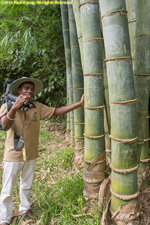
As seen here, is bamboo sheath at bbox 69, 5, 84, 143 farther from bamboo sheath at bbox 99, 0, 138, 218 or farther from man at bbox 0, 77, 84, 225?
Result: bamboo sheath at bbox 99, 0, 138, 218

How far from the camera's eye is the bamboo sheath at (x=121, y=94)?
1.27 m

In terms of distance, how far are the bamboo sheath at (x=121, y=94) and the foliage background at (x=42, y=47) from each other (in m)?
3.69

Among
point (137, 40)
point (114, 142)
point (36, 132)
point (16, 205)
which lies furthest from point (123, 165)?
point (16, 205)

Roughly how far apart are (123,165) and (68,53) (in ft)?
9.56

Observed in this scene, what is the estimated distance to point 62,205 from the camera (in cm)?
209

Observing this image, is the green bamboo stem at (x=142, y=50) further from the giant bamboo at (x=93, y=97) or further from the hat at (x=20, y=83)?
the hat at (x=20, y=83)

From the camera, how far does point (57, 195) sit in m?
2.36

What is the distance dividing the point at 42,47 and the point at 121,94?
4.86 metres

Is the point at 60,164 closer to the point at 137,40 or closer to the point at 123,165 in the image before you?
the point at 123,165

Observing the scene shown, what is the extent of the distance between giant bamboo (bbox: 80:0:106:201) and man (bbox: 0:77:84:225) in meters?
0.35

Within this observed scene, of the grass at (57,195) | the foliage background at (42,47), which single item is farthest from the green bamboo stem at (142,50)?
the foliage background at (42,47)

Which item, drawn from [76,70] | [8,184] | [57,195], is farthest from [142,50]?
[57,195]

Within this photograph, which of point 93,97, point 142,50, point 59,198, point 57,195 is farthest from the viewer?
point 57,195

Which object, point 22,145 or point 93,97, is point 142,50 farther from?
point 22,145
